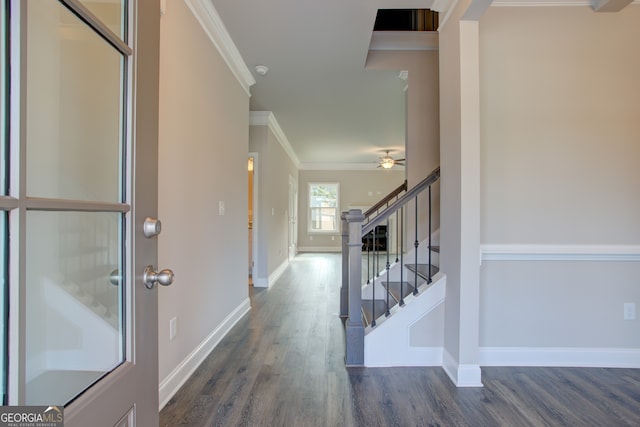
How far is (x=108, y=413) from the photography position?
25.7 inches

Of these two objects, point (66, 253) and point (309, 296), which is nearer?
point (66, 253)

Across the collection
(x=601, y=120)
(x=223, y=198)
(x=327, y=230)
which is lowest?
(x=327, y=230)

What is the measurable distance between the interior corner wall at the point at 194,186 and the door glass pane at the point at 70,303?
0.81 metres

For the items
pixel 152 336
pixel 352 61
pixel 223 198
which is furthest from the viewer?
pixel 352 61

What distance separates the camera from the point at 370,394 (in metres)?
1.92

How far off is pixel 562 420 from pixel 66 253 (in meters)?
2.26

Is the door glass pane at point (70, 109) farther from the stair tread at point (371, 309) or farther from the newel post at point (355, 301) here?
the stair tread at point (371, 309)

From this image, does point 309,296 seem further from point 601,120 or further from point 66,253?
point 66,253

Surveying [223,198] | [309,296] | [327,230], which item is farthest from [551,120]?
[327,230]

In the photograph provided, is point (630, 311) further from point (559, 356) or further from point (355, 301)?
point (355, 301)

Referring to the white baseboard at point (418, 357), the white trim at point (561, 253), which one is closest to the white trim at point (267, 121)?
the white trim at point (561, 253)

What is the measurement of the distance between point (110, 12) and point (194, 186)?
1566 millimetres

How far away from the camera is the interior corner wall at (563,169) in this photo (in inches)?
89.5

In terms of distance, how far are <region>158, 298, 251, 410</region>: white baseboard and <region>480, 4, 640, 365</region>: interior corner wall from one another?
2.00 meters
